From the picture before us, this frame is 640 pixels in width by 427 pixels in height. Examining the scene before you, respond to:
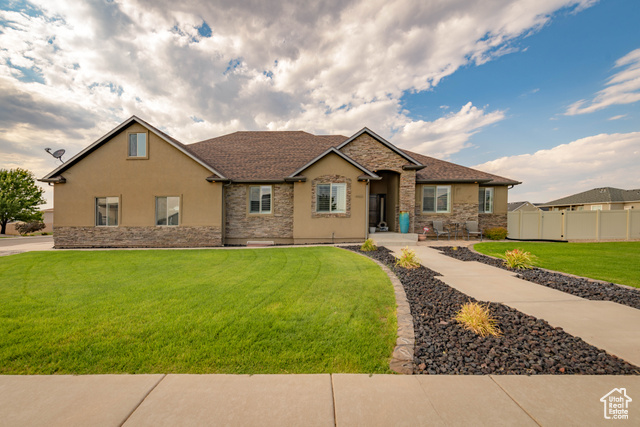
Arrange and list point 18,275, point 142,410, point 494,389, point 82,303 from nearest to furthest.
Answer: point 142,410
point 494,389
point 82,303
point 18,275

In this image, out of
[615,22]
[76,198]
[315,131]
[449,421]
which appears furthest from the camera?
[315,131]

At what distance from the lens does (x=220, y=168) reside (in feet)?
46.1

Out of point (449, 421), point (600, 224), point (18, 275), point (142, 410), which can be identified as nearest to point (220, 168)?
point (18, 275)

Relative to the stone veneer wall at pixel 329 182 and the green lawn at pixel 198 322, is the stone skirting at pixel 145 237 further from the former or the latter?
the green lawn at pixel 198 322

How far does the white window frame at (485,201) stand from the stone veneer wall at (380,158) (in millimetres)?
5100

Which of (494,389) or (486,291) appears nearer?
(494,389)

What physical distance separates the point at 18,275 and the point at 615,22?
2471 centimetres

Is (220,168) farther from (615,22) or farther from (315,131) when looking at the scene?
(615,22)

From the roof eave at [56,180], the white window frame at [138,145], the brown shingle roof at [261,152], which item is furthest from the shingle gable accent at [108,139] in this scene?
the brown shingle roof at [261,152]

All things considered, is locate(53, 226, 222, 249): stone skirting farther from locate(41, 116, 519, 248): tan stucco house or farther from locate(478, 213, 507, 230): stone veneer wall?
locate(478, 213, 507, 230): stone veneer wall

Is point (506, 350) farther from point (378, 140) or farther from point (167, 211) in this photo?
point (167, 211)

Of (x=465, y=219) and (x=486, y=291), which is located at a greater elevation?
(x=465, y=219)

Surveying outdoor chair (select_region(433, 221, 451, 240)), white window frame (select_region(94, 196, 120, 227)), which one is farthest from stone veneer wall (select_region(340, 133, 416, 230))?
white window frame (select_region(94, 196, 120, 227))

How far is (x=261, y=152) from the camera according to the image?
52.1 feet
